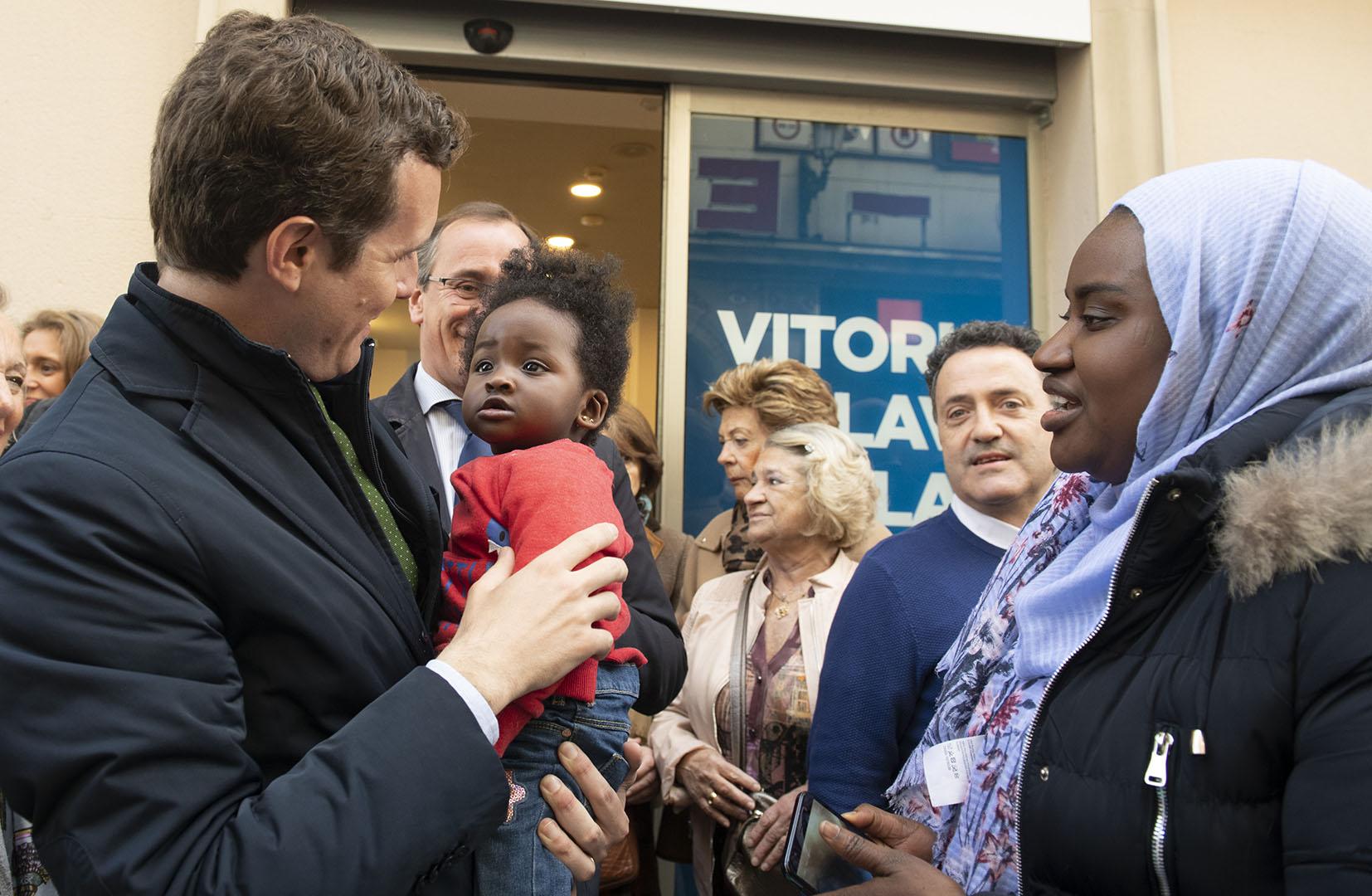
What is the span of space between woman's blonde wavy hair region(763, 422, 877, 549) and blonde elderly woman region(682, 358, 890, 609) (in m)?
0.29

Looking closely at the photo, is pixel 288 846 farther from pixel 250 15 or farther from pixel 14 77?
pixel 14 77

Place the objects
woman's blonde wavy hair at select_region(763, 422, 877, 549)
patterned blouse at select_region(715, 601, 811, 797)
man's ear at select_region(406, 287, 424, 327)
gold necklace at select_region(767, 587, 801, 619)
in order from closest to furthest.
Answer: man's ear at select_region(406, 287, 424, 327) → patterned blouse at select_region(715, 601, 811, 797) → gold necklace at select_region(767, 587, 801, 619) → woman's blonde wavy hair at select_region(763, 422, 877, 549)

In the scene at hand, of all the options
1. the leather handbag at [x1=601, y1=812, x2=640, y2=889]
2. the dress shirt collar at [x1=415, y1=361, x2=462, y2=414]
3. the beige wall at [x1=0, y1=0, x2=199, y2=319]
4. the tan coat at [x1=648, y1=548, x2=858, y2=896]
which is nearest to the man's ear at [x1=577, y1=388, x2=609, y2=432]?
the dress shirt collar at [x1=415, y1=361, x2=462, y2=414]

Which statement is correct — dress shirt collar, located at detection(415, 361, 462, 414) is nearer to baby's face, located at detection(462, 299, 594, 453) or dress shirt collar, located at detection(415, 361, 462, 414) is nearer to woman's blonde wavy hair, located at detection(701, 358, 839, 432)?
baby's face, located at detection(462, 299, 594, 453)

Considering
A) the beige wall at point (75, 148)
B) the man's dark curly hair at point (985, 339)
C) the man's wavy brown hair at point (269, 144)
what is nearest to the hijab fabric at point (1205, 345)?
the man's wavy brown hair at point (269, 144)

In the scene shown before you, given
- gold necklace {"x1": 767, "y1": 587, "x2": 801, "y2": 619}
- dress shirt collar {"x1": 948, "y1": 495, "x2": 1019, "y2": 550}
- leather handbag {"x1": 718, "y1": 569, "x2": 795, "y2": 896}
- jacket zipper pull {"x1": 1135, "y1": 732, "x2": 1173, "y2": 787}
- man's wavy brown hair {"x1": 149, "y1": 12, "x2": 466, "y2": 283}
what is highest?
man's wavy brown hair {"x1": 149, "y1": 12, "x2": 466, "y2": 283}

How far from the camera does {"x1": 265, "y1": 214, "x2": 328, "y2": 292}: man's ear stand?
1.55 meters

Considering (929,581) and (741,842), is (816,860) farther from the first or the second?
(741,842)

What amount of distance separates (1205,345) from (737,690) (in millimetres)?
2260

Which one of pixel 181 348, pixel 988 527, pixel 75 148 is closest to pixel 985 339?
pixel 988 527

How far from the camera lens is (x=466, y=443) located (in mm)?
2775

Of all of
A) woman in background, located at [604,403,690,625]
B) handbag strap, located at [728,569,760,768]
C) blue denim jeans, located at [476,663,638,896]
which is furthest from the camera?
woman in background, located at [604,403,690,625]

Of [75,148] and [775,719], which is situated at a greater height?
[75,148]

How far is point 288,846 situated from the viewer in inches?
50.7
